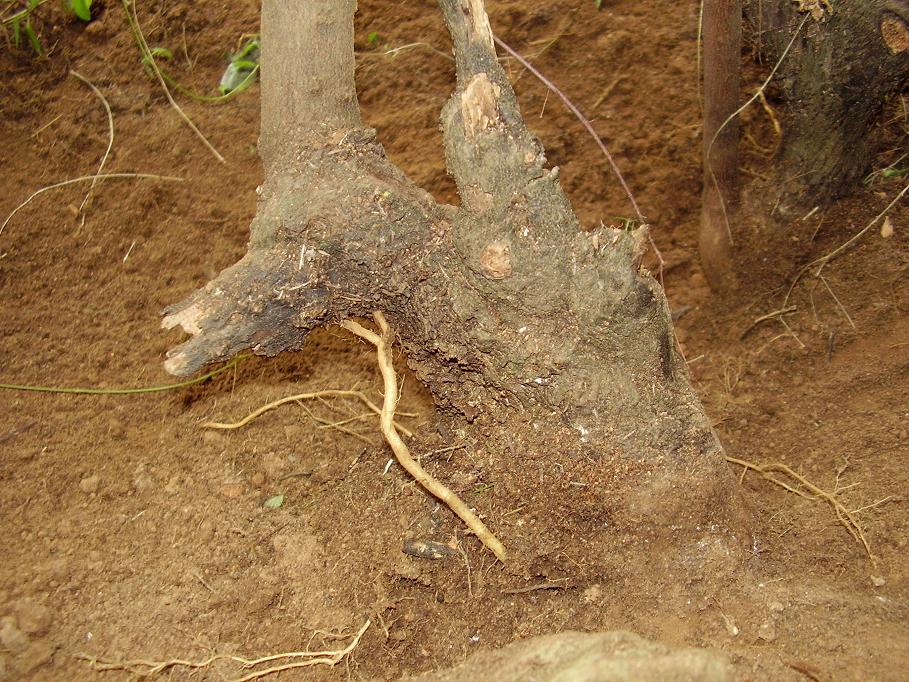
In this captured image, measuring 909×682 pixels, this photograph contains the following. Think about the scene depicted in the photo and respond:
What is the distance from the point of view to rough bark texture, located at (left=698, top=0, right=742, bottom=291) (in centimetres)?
194

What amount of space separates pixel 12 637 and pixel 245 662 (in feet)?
1.52

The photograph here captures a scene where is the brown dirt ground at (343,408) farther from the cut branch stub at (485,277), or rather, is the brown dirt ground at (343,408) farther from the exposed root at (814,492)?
the cut branch stub at (485,277)

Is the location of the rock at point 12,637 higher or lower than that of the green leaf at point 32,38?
lower

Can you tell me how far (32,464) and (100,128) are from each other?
3.66 feet

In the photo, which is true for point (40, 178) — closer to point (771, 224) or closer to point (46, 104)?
point (46, 104)

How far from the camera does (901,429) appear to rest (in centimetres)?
179

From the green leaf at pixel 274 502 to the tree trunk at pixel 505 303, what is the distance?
0.38 metres

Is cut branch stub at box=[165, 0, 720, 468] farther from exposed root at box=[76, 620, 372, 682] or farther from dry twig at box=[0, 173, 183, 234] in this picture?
dry twig at box=[0, 173, 183, 234]

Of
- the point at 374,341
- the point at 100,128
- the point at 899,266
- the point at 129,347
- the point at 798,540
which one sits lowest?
the point at 798,540

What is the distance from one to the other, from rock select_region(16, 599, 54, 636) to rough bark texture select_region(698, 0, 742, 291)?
190 centimetres

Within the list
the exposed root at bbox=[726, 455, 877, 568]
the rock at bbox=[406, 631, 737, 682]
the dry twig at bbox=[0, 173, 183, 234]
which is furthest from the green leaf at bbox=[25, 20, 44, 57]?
the exposed root at bbox=[726, 455, 877, 568]

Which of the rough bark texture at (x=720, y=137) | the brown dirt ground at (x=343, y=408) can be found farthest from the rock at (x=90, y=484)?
the rough bark texture at (x=720, y=137)

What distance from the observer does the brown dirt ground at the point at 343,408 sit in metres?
1.53

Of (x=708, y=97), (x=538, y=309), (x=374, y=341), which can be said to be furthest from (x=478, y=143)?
(x=708, y=97)
